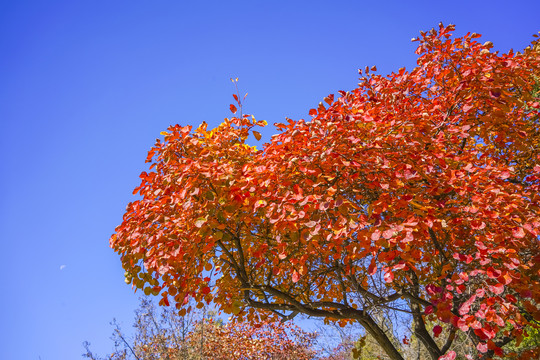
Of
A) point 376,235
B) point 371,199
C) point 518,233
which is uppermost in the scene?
point 371,199

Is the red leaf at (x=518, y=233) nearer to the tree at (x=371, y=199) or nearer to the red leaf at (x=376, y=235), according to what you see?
the tree at (x=371, y=199)

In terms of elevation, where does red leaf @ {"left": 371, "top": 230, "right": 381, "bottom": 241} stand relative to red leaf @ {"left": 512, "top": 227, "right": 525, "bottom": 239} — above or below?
above

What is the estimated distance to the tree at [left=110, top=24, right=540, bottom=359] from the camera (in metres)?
3.10

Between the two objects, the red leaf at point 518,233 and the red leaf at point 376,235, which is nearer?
the red leaf at point 376,235

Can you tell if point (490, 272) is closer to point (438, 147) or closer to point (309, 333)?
point (438, 147)

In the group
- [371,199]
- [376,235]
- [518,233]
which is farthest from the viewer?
[371,199]

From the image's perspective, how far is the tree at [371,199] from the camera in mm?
3098

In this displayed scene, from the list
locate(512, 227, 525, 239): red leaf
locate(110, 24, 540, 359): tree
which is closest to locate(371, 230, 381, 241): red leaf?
locate(110, 24, 540, 359): tree

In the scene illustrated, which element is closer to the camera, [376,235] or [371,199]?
[376,235]

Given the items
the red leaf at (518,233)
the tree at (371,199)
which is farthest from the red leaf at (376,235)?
the red leaf at (518,233)

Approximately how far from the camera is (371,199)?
162 inches

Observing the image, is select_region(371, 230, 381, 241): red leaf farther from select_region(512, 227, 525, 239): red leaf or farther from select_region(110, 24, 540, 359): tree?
select_region(512, 227, 525, 239): red leaf

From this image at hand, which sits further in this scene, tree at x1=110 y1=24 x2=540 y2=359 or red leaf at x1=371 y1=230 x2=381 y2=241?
tree at x1=110 y1=24 x2=540 y2=359

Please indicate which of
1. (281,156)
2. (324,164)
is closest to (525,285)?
(324,164)
